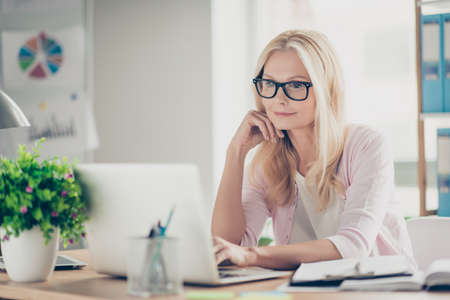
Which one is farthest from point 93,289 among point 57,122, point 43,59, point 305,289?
point 43,59

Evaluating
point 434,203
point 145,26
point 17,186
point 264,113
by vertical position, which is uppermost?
point 145,26

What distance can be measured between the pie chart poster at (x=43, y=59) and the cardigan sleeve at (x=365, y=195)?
2.36m

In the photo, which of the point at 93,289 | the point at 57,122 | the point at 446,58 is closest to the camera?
the point at 93,289

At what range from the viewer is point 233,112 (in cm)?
355

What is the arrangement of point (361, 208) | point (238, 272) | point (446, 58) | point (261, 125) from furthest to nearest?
point (446, 58)
point (261, 125)
point (361, 208)
point (238, 272)

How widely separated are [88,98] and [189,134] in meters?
0.70

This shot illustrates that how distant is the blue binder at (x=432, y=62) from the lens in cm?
250

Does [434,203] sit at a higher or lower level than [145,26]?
lower

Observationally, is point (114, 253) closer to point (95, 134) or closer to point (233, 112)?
point (233, 112)

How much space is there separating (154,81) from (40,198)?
2333 millimetres

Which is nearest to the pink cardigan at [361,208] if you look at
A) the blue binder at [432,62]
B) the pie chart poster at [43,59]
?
the blue binder at [432,62]

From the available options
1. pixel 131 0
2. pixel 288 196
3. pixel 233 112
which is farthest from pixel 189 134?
pixel 288 196

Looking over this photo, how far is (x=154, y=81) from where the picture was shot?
11.8 feet

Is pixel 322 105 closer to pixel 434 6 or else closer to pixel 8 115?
pixel 8 115
